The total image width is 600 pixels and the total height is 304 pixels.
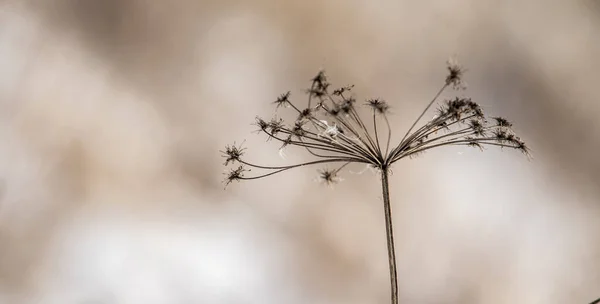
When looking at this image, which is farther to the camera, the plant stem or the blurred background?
the blurred background

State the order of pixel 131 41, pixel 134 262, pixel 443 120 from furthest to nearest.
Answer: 1. pixel 131 41
2. pixel 134 262
3. pixel 443 120

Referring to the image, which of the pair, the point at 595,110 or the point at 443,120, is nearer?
A: the point at 443,120

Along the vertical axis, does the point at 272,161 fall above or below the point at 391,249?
above

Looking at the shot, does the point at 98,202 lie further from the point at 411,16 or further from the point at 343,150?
the point at 411,16

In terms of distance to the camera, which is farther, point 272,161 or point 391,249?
point 272,161

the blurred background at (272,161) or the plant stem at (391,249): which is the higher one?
the blurred background at (272,161)

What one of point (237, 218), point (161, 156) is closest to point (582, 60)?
point (237, 218)

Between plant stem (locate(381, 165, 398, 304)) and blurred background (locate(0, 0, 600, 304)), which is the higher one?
blurred background (locate(0, 0, 600, 304))

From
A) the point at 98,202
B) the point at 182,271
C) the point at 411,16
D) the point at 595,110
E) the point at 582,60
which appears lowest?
the point at 182,271
